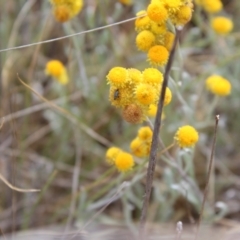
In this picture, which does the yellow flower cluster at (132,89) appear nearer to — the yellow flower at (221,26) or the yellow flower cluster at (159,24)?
the yellow flower cluster at (159,24)

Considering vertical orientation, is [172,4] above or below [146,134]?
above

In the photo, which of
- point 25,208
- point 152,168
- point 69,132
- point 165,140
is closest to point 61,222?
point 25,208

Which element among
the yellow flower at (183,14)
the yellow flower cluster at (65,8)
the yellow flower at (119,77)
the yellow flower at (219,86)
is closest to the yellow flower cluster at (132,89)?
the yellow flower at (119,77)

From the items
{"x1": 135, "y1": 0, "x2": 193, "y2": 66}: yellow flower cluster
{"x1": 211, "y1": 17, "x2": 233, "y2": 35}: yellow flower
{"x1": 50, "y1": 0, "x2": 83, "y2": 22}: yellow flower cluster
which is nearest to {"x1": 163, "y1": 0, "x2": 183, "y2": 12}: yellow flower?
{"x1": 135, "y1": 0, "x2": 193, "y2": 66}: yellow flower cluster

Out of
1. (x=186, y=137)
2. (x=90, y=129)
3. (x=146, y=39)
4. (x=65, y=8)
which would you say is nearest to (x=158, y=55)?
(x=146, y=39)

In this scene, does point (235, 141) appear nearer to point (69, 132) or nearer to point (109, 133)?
point (109, 133)

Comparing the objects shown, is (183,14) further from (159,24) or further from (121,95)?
(121,95)
